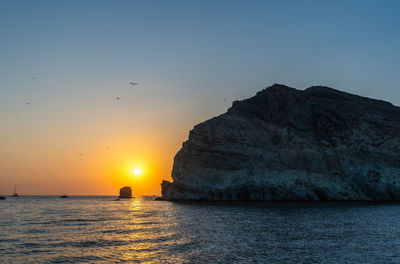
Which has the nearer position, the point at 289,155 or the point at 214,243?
the point at 214,243

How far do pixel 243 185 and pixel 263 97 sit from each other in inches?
1585

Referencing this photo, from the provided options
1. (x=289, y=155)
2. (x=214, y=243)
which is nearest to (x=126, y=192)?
(x=289, y=155)

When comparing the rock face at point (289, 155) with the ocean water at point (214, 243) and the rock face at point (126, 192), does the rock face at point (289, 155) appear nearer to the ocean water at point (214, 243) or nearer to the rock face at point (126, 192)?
the ocean water at point (214, 243)

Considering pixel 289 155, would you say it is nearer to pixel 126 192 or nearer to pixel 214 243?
pixel 214 243

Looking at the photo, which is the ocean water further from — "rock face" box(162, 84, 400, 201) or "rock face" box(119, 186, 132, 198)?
"rock face" box(119, 186, 132, 198)

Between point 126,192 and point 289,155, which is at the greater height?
point 289,155

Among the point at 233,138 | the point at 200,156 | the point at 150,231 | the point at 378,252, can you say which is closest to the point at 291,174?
the point at 233,138

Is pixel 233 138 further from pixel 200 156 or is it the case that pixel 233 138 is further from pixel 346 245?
pixel 346 245

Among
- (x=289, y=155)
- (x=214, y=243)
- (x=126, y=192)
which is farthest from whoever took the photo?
(x=126, y=192)

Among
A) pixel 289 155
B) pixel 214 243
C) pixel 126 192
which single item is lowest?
pixel 126 192

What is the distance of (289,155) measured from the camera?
3989 inches

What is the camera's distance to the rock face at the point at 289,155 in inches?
3878

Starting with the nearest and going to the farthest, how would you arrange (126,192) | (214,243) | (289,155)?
(214,243) < (289,155) < (126,192)

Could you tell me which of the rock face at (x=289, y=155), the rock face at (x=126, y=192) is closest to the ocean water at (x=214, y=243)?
the rock face at (x=289, y=155)
